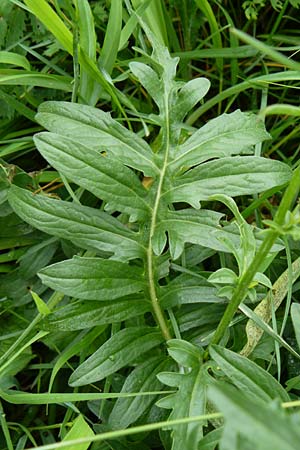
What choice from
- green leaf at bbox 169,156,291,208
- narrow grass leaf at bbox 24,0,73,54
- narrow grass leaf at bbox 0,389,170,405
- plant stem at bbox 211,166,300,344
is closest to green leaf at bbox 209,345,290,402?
plant stem at bbox 211,166,300,344

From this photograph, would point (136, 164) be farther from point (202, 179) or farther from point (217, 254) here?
point (217, 254)

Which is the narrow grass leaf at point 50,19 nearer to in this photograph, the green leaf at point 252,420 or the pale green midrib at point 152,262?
the pale green midrib at point 152,262

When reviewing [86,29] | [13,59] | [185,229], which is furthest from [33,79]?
[185,229]

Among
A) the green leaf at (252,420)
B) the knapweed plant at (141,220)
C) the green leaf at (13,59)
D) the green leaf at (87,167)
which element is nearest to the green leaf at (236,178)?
the knapweed plant at (141,220)

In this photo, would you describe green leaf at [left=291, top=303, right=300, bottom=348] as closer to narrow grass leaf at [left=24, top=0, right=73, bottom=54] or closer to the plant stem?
the plant stem

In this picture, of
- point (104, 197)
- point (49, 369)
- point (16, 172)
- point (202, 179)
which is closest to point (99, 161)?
point (104, 197)
